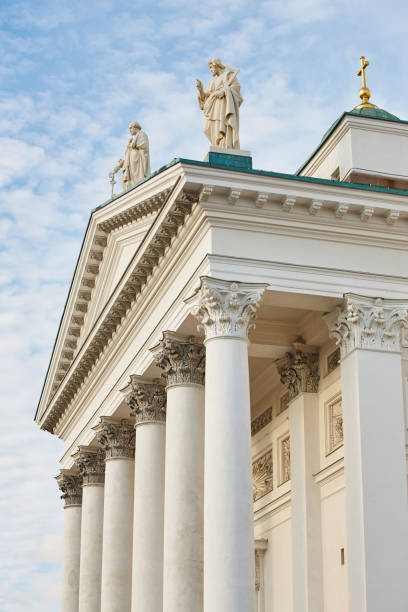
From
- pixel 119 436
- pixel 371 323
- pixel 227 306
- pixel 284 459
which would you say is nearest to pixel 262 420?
pixel 284 459

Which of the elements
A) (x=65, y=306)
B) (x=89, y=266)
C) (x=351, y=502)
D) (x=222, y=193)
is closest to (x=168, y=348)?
(x=222, y=193)

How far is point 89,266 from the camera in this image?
3262 cm

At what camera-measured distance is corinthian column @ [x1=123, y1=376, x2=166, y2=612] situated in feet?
86.8

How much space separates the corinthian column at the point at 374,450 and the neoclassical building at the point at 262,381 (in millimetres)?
32

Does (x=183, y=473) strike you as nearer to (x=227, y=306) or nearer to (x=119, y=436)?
(x=227, y=306)

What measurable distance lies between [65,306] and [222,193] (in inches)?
549

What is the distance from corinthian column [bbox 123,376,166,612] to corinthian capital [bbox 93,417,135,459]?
2645mm

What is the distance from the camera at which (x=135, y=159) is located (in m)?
31.3

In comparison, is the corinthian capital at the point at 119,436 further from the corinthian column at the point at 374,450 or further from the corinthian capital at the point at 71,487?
the corinthian column at the point at 374,450

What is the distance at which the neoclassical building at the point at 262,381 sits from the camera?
2125cm

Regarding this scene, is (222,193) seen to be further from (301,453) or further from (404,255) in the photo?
(301,453)

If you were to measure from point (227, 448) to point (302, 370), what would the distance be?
5.77 metres

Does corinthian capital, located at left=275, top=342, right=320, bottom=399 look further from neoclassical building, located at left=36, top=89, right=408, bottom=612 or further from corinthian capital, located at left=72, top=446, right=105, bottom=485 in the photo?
corinthian capital, located at left=72, top=446, right=105, bottom=485

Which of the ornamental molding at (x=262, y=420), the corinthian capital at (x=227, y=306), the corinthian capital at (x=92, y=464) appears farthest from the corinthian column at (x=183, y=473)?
the corinthian capital at (x=92, y=464)
